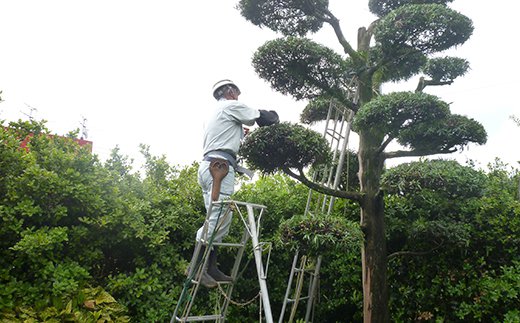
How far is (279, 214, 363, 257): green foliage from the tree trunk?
22.7 inches

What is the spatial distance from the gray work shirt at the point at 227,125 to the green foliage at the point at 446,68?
2.31 metres

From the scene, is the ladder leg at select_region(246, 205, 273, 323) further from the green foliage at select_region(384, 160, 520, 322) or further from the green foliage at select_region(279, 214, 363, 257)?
the green foliage at select_region(384, 160, 520, 322)

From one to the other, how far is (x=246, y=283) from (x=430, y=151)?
2198 millimetres

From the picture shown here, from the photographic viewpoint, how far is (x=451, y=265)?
4.02 meters

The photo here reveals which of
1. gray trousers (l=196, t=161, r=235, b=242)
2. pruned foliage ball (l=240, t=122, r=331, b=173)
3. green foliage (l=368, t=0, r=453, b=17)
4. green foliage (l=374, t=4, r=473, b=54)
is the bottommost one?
gray trousers (l=196, t=161, r=235, b=242)

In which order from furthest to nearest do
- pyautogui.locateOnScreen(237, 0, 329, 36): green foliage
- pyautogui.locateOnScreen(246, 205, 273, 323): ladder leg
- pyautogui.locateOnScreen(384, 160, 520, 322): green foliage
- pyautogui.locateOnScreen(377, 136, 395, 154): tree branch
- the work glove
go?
pyautogui.locateOnScreen(237, 0, 329, 36): green foliage
pyautogui.locateOnScreen(384, 160, 520, 322): green foliage
pyautogui.locateOnScreen(377, 136, 395, 154): tree branch
the work glove
pyautogui.locateOnScreen(246, 205, 273, 323): ladder leg

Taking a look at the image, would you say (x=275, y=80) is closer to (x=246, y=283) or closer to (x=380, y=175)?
(x=380, y=175)

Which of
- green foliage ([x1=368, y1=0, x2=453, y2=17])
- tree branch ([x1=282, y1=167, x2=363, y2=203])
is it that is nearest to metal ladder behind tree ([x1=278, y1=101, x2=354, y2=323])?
tree branch ([x1=282, y1=167, x2=363, y2=203])

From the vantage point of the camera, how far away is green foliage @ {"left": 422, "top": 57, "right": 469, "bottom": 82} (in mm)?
4414

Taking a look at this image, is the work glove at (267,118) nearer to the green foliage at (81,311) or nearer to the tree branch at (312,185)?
the tree branch at (312,185)

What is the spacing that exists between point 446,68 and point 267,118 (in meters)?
2.24

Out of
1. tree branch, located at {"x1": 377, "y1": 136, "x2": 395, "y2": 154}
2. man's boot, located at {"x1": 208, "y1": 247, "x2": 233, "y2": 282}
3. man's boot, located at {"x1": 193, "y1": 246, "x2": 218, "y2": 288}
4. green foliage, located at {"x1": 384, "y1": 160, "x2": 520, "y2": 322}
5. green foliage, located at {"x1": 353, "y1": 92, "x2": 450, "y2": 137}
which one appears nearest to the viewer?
man's boot, located at {"x1": 193, "y1": 246, "x2": 218, "y2": 288}

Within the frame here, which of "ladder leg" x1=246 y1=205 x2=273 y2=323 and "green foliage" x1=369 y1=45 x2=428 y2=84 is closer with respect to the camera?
"ladder leg" x1=246 y1=205 x2=273 y2=323

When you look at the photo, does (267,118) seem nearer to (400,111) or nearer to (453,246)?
(400,111)
